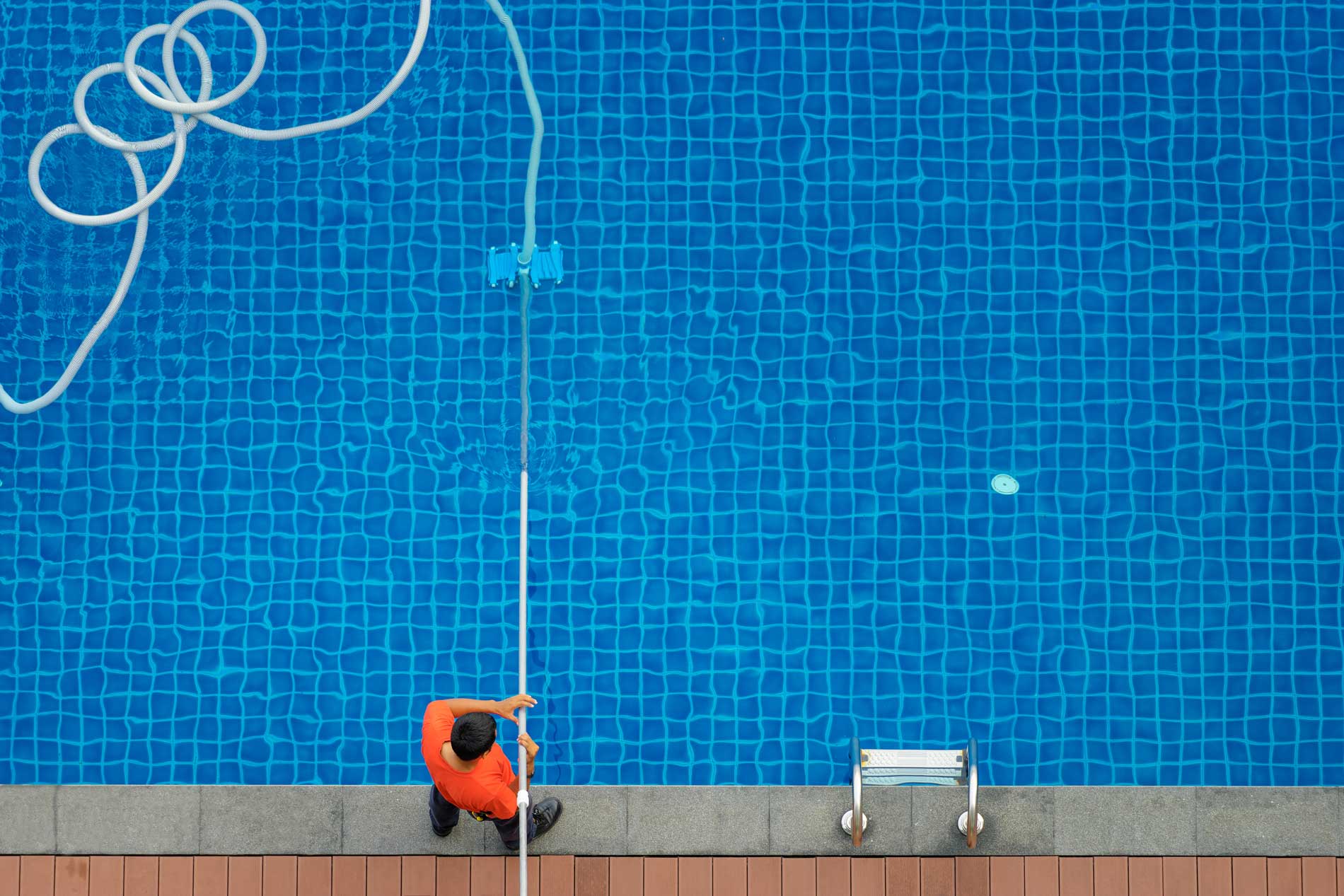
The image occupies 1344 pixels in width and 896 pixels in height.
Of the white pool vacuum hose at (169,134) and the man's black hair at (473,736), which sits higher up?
the white pool vacuum hose at (169,134)

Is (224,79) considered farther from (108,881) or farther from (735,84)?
(108,881)

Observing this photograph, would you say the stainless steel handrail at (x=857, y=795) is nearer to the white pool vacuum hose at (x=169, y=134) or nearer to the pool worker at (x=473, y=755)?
the pool worker at (x=473, y=755)

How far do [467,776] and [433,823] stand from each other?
1.66 feet

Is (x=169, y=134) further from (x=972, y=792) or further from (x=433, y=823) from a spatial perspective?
(x=972, y=792)

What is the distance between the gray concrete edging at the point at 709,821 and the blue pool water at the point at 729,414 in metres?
0.07

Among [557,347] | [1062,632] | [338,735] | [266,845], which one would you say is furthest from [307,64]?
[1062,632]

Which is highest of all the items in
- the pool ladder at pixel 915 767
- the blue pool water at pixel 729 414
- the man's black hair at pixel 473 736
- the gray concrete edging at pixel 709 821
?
the blue pool water at pixel 729 414

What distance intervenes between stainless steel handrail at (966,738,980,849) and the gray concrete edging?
0.77ft

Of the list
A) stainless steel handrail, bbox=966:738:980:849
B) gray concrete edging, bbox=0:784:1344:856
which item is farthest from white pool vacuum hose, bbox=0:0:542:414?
stainless steel handrail, bbox=966:738:980:849

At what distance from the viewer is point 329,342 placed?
3.98m

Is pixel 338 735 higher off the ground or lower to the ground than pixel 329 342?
lower

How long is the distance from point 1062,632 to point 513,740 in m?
1.77

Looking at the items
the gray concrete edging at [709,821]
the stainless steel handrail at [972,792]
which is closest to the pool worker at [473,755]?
the gray concrete edging at [709,821]

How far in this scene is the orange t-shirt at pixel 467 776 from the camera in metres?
3.34
